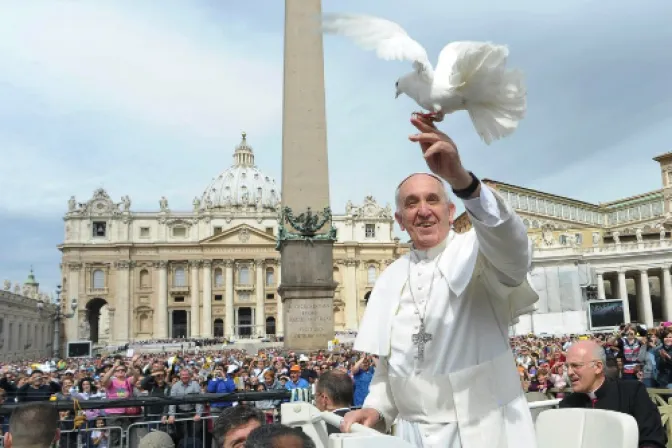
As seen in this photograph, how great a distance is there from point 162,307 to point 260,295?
38.8ft

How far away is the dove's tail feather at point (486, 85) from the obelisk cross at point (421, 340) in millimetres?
758

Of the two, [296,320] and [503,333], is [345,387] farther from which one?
[296,320]

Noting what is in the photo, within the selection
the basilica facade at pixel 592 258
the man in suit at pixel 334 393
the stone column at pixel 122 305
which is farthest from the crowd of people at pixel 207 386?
the stone column at pixel 122 305

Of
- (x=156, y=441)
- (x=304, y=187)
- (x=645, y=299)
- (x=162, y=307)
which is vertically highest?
(x=304, y=187)

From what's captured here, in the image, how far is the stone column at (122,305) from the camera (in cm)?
6969

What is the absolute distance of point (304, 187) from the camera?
1316 cm

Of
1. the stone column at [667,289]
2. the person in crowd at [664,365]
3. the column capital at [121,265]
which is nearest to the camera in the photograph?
the person in crowd at [664,365]

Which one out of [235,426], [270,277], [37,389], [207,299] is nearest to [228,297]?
[207,299]

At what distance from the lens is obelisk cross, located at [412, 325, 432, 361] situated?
213 centimetres

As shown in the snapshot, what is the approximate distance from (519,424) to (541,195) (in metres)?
67.3

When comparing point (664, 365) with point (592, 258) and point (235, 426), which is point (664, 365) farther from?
point (592, 258)

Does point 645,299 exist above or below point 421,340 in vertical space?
above

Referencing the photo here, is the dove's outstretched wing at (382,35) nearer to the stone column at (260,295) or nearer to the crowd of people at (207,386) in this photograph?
the crowd of people at (207,386)

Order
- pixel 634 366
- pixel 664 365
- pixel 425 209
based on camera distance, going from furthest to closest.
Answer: pixel 634 366 → pixel 664 365 → pixel 425 209
